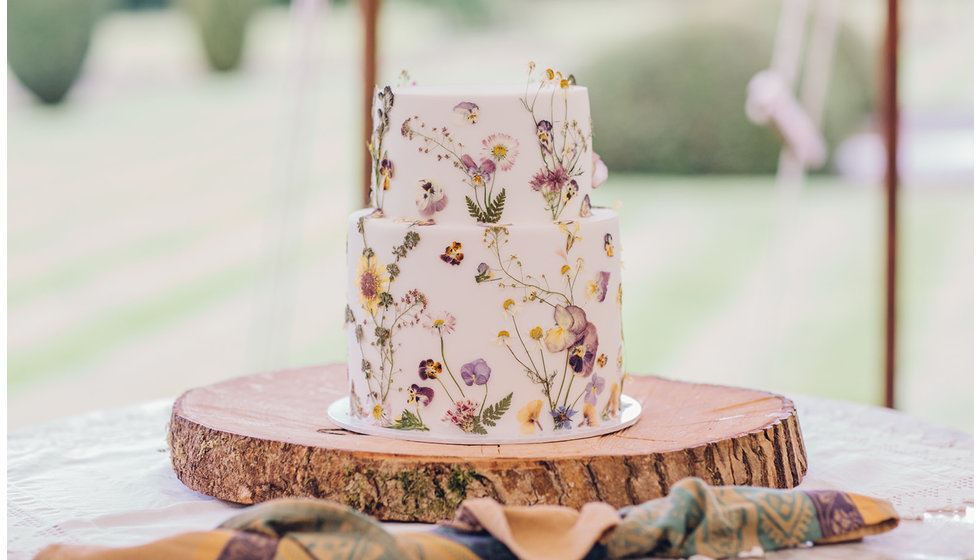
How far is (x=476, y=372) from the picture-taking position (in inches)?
52.7

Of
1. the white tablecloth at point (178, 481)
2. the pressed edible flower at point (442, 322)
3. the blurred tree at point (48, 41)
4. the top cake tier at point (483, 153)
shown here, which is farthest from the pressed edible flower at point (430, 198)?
the blurred tree at point (48, 41)

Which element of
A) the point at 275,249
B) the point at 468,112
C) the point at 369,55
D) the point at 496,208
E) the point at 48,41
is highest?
the point at 48,41

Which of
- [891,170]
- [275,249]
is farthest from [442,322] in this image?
[275,249]

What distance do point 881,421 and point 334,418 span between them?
32.7 inches

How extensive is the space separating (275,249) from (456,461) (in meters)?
4.52

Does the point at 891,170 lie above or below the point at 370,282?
above

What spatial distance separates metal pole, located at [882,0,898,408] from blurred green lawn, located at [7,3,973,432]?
81.0 inches

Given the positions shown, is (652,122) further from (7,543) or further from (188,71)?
(7,543)

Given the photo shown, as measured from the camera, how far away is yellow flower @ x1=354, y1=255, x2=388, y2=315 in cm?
138

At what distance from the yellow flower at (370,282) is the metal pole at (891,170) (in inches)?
64.1

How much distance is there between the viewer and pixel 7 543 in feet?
4.01

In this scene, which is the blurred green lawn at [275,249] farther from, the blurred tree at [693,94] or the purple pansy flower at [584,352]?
the purple pansy flower at [584,352]

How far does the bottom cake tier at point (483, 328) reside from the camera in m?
1.33

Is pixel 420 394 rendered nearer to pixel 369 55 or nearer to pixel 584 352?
pixel 584 352
